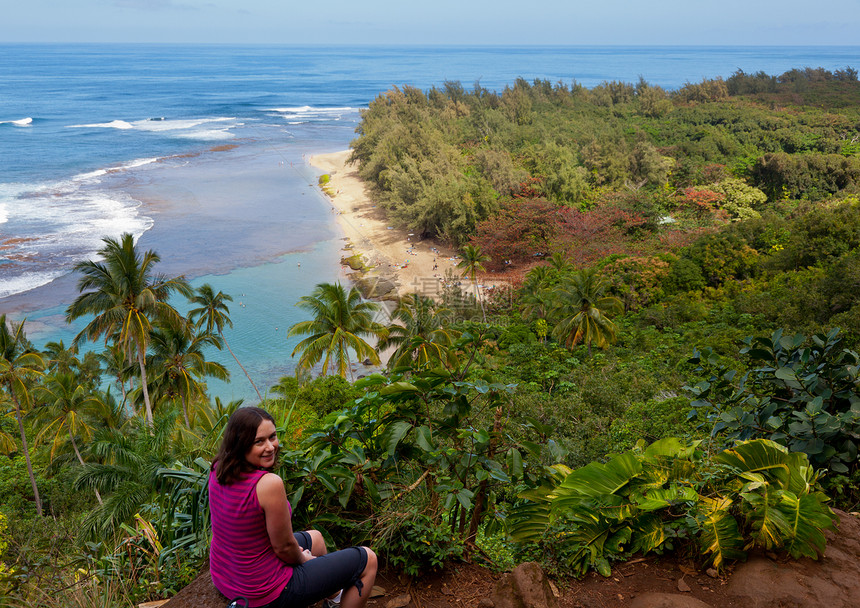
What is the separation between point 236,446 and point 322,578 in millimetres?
697

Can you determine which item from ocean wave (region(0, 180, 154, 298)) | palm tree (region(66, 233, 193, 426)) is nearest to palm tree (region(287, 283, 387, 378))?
palm tree (region(66, 233, 193, 426))

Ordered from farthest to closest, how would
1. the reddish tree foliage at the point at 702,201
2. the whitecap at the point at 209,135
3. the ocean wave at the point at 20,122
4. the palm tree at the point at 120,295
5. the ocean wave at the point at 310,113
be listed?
the ocean wave at the point at 310,113 < the ocean wave at the point at 20,122 < the whitecap at the point at 209,135 < the reddish tree foliage at the point at 702,201 < the palm tree at the point at 120,295

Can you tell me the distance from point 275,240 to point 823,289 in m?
28.2

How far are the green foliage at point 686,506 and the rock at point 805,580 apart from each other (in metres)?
0.07

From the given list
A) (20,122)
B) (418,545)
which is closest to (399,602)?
(418,545)

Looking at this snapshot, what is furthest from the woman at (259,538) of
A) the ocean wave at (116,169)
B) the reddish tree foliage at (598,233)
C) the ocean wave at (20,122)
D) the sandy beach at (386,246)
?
the ocean wave at (20,122)

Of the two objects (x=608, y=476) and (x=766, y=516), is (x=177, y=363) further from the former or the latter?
(x=766, y=516)

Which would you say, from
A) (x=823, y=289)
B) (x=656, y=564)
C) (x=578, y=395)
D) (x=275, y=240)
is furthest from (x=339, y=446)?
(x=275, y=240)

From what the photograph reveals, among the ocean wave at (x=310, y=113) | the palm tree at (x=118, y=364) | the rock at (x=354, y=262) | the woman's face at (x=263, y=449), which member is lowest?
the palm tree at (x=118, y=364)

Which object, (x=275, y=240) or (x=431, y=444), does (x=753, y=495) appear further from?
(x=275, y=240)

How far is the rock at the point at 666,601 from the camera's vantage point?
8.31 feet

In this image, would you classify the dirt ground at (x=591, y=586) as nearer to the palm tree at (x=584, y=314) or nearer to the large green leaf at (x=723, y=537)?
the large green leaf at (x=723, y=537)

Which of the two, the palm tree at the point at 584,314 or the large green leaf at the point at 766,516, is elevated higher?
the large green leaf at the point at 766,516

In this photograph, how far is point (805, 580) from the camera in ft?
8.46
